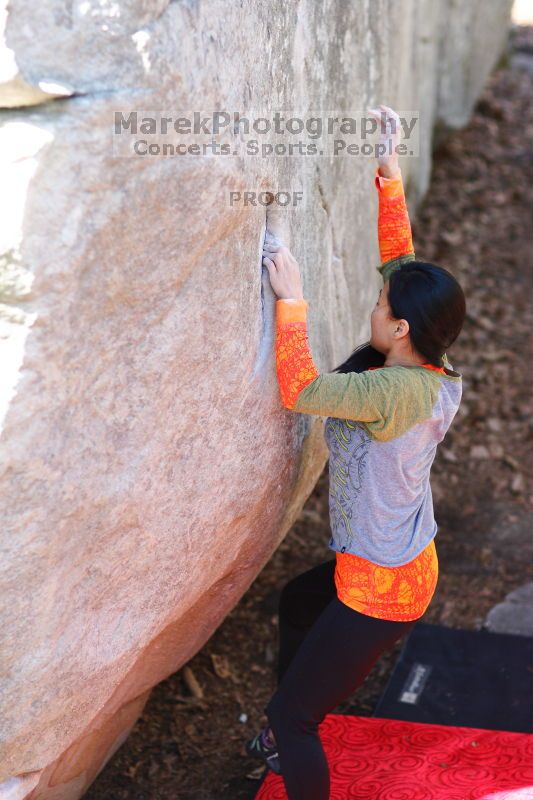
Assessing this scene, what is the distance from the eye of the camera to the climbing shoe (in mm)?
2939

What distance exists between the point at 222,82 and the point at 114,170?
15.0 inches

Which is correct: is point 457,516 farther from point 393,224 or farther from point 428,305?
point 428,305

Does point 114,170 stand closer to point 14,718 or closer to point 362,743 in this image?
point 14,718

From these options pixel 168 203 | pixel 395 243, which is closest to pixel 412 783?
pixel 395 243

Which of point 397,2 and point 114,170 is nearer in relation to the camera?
point 114,170

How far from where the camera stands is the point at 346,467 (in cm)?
254

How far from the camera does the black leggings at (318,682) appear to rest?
2.51 m

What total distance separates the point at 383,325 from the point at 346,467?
1.23 ft

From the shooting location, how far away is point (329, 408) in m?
2.37

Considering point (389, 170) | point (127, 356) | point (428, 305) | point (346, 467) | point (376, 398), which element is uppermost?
point (389, 170)

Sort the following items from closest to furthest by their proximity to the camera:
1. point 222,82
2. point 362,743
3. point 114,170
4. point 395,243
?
point 114,170 < point 222,82 < point 395,243 < point 362,743

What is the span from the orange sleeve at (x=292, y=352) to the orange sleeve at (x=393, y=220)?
48cm

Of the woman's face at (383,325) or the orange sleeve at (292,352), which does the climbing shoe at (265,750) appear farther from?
the woman's face at (383,325)

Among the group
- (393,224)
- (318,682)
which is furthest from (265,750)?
(393,224)
